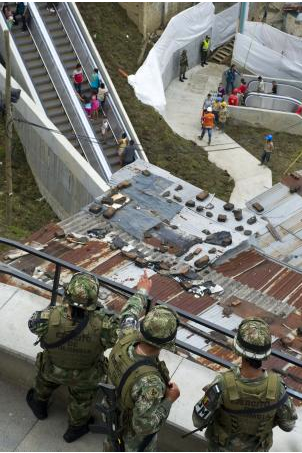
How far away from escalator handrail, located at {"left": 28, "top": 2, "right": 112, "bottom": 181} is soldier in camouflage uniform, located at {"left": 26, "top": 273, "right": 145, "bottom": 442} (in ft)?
48.4

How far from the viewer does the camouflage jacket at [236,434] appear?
4.81 metres

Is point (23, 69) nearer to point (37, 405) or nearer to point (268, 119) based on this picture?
point (268, 119)

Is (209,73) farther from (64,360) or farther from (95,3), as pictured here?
(64,360)

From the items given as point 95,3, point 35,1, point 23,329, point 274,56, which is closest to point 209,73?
point 274,56

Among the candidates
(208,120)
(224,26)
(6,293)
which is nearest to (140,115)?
(208,120)

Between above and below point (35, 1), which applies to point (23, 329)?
above

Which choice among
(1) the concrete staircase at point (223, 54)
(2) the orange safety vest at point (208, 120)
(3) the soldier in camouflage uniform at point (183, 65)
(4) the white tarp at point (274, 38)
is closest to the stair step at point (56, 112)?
(2) the orange safety vest at point (208, 120)

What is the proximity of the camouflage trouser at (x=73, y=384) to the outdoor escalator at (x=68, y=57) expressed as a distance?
1562 centimetres

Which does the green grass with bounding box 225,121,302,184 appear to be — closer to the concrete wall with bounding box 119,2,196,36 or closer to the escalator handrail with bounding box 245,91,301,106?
the escalator handrail with bounding box 245,91,301,106

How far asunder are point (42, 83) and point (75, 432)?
17595 mm

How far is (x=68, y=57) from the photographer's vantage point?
2319 cm

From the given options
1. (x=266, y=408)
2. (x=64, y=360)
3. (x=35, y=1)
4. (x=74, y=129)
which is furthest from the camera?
(x=35, y=1)

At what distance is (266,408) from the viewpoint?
4.81 meters

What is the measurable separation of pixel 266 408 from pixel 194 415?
468 millimetres
